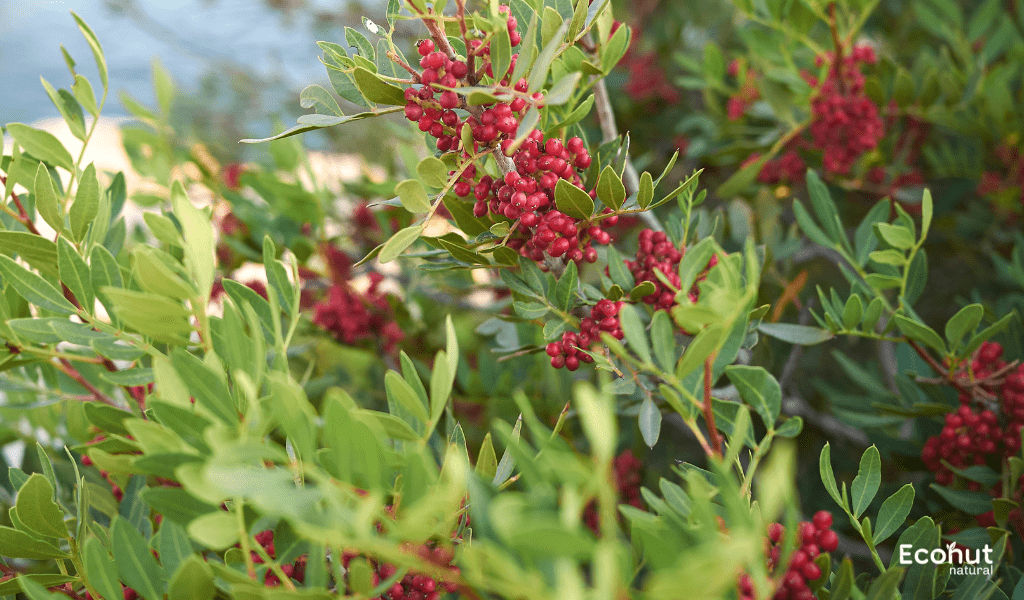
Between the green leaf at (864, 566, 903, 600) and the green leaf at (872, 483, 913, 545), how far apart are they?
0.08 meters

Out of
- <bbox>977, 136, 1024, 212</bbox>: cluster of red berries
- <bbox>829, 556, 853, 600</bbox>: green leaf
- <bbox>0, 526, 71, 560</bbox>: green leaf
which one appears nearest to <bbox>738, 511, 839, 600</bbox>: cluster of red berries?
<bbox>829, 556, 853, 600</bbox>: green leaf

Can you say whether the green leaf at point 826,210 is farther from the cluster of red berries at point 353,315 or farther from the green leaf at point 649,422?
the cluster of red berries at point 353,315

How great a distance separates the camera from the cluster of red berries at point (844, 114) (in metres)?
0.91

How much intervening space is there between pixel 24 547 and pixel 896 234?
75 cm

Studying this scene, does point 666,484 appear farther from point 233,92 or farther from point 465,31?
point 233,92

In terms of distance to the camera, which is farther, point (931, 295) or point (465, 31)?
point (931, 295)

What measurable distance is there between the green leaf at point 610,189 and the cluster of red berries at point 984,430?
45 cm

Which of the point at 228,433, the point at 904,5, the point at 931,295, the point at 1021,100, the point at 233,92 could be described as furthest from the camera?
the point at 233,92

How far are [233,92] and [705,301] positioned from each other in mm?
2886

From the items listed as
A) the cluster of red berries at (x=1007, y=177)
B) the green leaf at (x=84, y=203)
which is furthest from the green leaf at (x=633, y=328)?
the cluster of red berries at (x=1007, y=177)

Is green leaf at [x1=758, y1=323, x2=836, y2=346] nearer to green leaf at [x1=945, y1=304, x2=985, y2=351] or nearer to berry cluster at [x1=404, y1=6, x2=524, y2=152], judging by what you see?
green leaf at [x1=945, y1=304, x2=985, y2=351]

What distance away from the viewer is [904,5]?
1482mm

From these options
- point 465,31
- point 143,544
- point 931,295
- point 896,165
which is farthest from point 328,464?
point 931,295

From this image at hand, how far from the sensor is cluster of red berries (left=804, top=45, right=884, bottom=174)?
907mm
